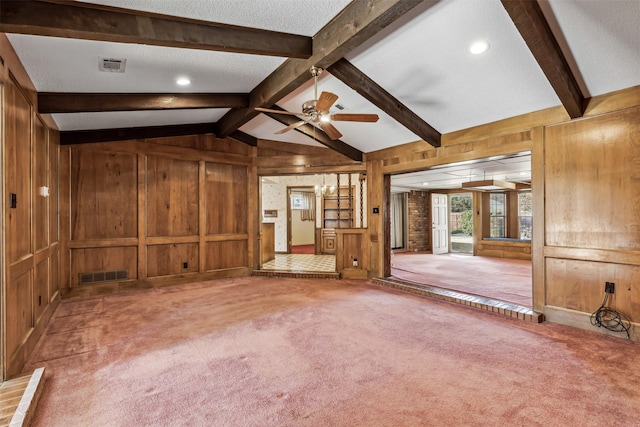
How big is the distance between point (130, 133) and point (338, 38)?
3.98 metres

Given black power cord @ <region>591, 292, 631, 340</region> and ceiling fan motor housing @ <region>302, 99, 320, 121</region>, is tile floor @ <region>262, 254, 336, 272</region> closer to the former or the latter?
ceiling fan motor housing @ <region>302, 99, 320, 121</region>

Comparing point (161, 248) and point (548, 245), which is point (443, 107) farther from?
point (161, 248)

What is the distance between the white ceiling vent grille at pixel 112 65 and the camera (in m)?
2.95

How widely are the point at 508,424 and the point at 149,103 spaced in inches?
180

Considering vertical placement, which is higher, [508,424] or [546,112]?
[546,112]

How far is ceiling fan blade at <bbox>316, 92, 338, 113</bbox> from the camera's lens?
294 cm

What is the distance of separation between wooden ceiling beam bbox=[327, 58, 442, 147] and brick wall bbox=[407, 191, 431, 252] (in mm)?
6051

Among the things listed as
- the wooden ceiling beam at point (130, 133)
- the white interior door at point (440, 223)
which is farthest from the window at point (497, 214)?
the wooden ceiling beam at point (130, 133)

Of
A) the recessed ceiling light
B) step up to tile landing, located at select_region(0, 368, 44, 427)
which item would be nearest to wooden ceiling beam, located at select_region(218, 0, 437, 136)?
the recessed ceiling light

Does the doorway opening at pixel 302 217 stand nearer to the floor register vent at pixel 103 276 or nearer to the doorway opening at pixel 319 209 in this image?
the doorway opening at pixel 319 209

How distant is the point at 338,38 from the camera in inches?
108

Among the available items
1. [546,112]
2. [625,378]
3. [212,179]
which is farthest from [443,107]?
[212,179]

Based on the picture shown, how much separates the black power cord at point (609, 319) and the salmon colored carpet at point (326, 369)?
0.47 ft

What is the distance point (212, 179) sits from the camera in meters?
6.01
